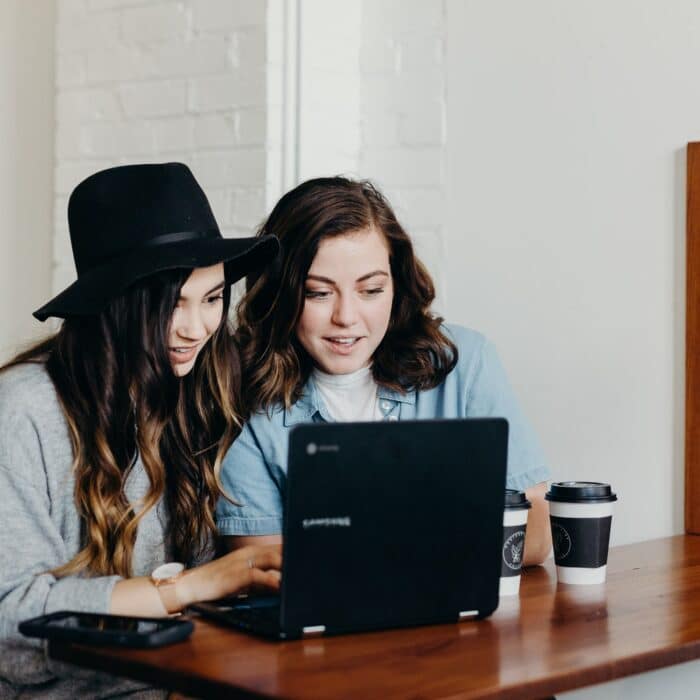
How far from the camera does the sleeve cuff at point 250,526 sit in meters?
1.89

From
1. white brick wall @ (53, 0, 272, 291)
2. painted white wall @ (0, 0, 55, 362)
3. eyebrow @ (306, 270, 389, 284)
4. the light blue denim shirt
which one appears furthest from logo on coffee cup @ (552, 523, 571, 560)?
painted white wall @ (0, 0, 55, 362)

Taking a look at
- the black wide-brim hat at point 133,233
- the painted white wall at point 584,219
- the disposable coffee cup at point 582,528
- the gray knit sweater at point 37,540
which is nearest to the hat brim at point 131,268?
the black wide-brim hat at point 133,233

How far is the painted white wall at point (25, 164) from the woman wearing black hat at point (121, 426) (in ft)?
4.19

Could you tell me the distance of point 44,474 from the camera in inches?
64.9

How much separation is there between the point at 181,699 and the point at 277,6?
148 centimetres

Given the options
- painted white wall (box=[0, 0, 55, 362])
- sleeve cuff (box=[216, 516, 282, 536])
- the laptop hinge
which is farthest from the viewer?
painted white wall (box=[0, 0, 55, 362])

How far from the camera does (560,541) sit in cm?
173

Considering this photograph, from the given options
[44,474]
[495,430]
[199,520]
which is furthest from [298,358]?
[495,430]

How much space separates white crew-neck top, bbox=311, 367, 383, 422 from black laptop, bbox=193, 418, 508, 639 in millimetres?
639

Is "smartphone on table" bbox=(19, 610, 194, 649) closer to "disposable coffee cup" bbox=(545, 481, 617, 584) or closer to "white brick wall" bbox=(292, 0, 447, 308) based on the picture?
"disposable coffee cup" bbox=(545, 481, 617, 584)

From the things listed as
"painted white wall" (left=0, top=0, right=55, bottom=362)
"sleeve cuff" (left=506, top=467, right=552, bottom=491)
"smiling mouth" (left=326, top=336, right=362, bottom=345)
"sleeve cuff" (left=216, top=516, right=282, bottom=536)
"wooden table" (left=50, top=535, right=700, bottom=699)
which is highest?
"painted white wall" (left=0, top=0, right=55, bottom=362)

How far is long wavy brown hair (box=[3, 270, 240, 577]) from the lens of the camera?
1.69 m

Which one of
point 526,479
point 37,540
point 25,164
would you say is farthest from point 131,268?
point 25,164

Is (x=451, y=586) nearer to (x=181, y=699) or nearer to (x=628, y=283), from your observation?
(x=181, y=699)
